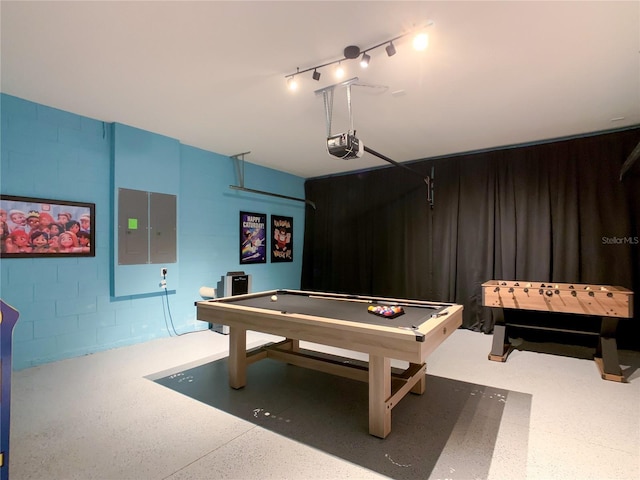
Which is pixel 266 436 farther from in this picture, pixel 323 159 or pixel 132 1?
pixel 323 159

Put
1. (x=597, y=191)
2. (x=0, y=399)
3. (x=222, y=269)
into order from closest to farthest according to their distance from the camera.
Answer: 1. (x=0, y=399)
2. (x=597, y=191)
3. (x=222, y=269)

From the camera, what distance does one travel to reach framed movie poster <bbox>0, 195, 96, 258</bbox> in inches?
125

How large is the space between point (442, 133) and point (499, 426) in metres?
3.28

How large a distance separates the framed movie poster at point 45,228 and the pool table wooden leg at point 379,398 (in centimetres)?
341

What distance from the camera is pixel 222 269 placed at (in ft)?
17.1

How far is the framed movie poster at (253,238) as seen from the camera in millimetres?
5530

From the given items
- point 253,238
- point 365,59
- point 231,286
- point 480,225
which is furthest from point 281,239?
point 365,59

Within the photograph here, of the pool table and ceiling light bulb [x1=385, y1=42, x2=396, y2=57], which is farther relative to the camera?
ceiling light bulb [x1=385, y1=42, x2=396, y2=57]

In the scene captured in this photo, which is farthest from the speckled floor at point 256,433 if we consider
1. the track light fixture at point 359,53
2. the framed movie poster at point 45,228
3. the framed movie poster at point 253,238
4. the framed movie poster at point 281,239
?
the framed movie poster at point 281,239

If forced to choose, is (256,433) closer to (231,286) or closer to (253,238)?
(231,286)

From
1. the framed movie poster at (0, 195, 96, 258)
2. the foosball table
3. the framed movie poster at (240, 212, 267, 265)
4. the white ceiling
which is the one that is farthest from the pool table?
Answer: the framed movie poster at (240, 212, 267, 265)

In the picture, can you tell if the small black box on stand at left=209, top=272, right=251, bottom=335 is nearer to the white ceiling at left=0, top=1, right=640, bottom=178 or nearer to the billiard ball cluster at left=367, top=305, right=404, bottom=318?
the white ceiling at left=0, top=1, right=640, bottom=178

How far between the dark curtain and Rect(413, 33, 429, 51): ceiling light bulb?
10.2 feet

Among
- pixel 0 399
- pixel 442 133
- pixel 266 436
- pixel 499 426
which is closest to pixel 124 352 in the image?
pixel 266 436
